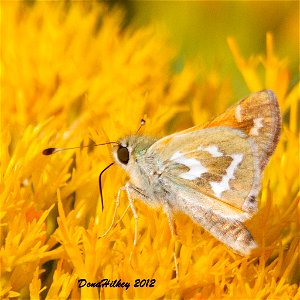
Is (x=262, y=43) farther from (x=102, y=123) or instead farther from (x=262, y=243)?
(x=262, y=243)

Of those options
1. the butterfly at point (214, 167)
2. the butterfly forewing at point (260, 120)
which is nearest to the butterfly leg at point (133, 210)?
the butterfly at point (214, 167)

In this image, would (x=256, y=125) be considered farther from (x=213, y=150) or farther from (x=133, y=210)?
(x=133, y=210)

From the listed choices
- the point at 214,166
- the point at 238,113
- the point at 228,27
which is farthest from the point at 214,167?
the point at 228,27

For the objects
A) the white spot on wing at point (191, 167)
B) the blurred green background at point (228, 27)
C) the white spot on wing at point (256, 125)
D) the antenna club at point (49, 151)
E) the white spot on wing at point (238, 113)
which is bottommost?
the white spot on wing at point (191, 167)

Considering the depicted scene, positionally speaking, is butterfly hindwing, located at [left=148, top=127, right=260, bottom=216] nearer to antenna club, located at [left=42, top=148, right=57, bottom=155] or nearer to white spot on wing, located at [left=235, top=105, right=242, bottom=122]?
white spot on wing, located at [left=235, top=105, right=242, bottom=122]

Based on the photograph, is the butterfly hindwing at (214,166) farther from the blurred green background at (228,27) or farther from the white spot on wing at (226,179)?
the blurred green background at (228,27)
